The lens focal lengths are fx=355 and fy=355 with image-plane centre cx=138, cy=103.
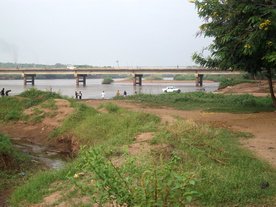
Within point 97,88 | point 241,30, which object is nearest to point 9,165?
point 241,30

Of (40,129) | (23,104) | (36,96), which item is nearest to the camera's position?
(40,129)

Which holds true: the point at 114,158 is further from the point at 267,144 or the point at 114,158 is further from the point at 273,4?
the point at 273,4

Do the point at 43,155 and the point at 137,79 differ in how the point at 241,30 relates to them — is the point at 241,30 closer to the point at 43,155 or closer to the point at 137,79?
the point at 43,155

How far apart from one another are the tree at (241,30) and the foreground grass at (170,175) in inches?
147

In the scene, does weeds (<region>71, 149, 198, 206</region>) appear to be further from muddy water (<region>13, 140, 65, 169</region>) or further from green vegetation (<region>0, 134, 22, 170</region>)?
muddy water (<region>13, 140, 65, 169</region>)

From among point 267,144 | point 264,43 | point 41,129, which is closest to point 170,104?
point 41,129

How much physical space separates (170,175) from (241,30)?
11.5 meters

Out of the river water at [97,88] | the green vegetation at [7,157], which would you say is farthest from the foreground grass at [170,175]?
the river water at [97,88]

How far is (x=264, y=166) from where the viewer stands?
26.6 feet

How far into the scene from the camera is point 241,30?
14.6 m

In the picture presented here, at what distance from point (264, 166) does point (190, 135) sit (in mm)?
2727

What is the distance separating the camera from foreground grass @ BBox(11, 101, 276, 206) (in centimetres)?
457

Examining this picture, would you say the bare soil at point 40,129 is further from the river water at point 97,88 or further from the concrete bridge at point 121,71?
the concrete bridge at point 121,71

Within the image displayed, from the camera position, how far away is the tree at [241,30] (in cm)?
1298
